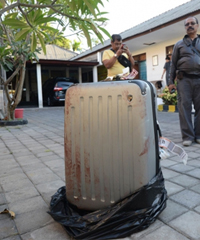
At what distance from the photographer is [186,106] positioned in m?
3.77

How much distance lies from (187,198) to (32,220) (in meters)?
1.24

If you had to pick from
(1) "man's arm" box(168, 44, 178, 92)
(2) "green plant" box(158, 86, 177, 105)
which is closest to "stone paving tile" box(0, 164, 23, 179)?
(1) "man's arm" box(168, 44, 178, 92)

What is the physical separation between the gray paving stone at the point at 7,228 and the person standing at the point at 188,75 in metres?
2.86

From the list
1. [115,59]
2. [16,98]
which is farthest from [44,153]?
[16,98]

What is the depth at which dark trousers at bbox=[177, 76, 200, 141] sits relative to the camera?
3727mm

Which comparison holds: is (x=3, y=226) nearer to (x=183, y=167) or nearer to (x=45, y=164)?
(x=45, y=164)

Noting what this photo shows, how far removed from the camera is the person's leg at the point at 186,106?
12.3 ft

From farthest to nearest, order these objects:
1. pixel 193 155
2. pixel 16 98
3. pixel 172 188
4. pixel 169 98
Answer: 1. pixel 169 98
2. pixel 16 98
3. pixel 193 155
4. pixel 172 188

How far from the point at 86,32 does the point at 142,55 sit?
37.3 feet

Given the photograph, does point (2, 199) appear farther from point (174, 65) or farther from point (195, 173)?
point (174, 65)

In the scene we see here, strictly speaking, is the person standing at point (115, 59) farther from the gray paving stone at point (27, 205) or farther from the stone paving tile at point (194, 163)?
the gray paving stone at point (27, 205)

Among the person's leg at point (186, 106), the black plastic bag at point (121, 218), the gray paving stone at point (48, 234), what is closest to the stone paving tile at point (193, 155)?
the person's leg at point (186, 106)

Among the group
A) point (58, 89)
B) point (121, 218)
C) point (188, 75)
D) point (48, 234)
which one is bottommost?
point (48, 234)

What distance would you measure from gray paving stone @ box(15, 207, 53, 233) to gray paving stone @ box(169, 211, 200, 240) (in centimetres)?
88
